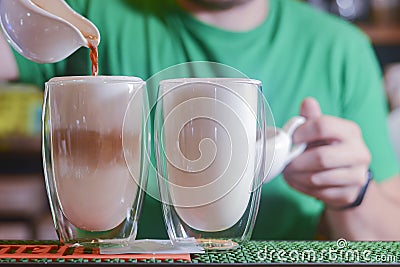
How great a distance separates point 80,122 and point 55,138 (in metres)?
0.03

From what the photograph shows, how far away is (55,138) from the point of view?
1.83 feet

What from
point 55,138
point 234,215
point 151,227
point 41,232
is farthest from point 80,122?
point 41,232

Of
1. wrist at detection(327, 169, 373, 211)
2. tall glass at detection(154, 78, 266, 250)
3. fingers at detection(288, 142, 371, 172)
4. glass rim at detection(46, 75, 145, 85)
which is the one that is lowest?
wrist at detection(327, 169, 373, 211)

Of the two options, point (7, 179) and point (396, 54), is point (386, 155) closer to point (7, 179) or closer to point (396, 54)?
point (396, 54)

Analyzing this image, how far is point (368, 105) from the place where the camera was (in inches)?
46.5

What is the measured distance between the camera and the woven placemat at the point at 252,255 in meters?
0.52

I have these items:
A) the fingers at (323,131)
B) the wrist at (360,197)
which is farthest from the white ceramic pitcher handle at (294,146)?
the wrist at (360,197)

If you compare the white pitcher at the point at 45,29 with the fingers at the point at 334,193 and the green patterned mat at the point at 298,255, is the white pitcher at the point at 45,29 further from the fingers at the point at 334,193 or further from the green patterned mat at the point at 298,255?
the fingers at the point at 334,193

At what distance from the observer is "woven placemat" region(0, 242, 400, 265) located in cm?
52

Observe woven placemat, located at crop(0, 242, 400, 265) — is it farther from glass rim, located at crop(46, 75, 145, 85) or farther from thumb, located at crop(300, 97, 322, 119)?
thumb, located at crop(300, 97, 322, 119)

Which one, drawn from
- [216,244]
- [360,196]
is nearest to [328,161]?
[360,196]

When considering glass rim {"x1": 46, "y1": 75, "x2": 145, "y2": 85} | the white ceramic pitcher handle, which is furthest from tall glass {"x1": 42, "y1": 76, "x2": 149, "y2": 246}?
the white ceramic pitcher handle

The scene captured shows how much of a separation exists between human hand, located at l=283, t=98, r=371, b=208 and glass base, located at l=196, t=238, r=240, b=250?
338 millimetres

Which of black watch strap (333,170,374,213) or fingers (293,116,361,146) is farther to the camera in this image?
black watch strap (333,170,374,213)
